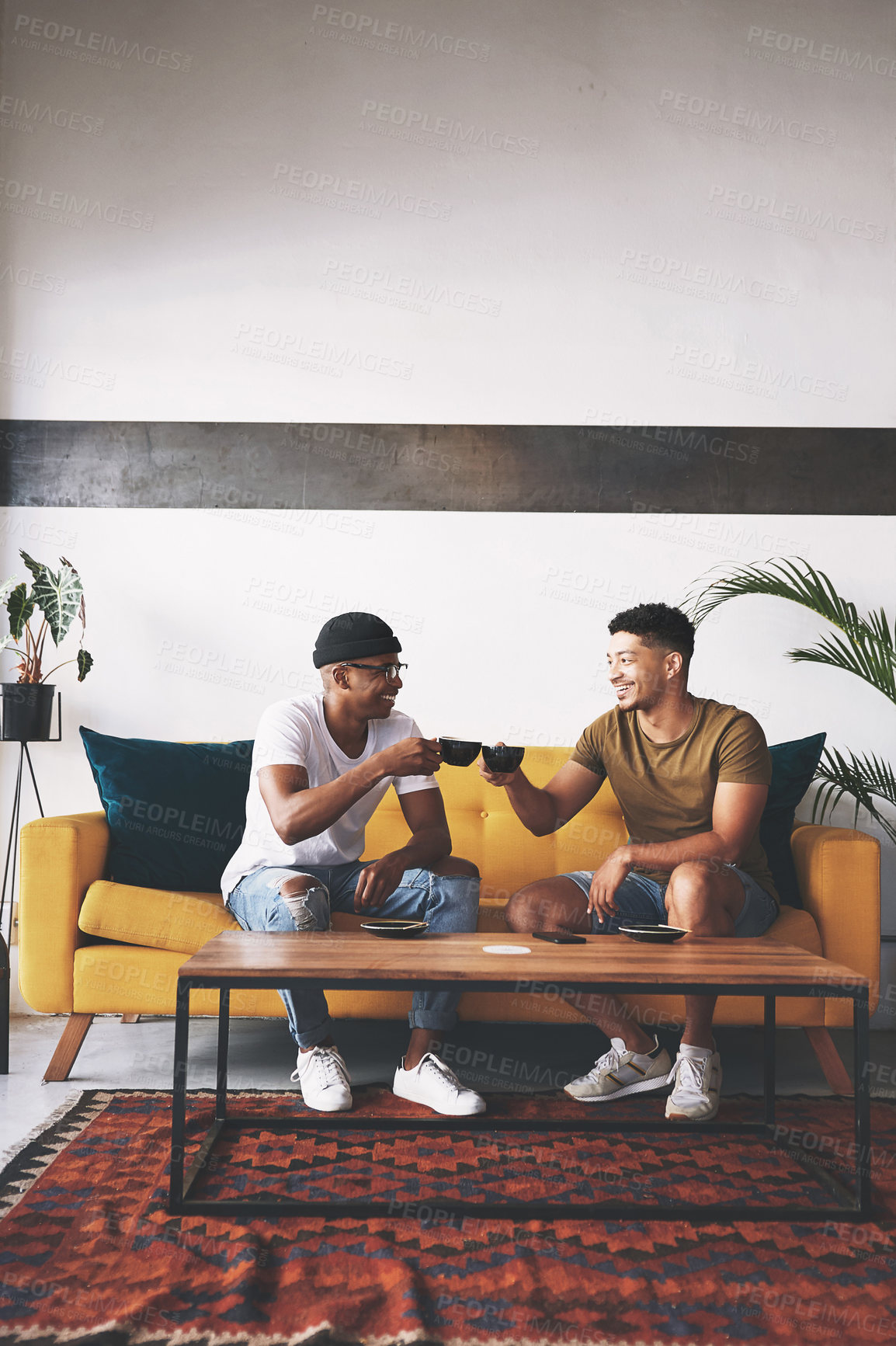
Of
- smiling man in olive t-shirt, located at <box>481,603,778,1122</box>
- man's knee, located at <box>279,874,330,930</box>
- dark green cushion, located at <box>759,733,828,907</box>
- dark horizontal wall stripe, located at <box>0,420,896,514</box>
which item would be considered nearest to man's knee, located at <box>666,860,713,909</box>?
smiling man in olive t-shirt, located at <box>481,603,778,1122</box>

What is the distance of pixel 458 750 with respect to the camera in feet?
6.53

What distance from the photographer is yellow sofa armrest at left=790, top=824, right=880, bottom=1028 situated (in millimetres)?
2496

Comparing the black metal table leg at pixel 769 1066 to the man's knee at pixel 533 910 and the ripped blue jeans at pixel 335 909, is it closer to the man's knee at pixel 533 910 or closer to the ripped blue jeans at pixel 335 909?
the man's knee at pixel 533 910

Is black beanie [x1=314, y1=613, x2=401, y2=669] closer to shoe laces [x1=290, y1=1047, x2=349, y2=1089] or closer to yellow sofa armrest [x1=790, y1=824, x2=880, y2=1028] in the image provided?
shoe laces [x1=290, y1=1047, x2=349, y2=1089]

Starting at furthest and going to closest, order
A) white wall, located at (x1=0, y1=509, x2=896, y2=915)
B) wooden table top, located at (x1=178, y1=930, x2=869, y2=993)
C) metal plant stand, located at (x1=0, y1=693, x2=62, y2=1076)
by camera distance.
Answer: white wall, located at (x1=0, y1=509, x2=896, y2=915) → metal plant stand, located at (x1=0, y1=693, x2=62, y2=1076) → wooden table top, located at (x1=178, y1=930, x2=869, y2=993)

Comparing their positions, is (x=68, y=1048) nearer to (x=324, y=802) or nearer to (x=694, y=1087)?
(x=324, y=802)

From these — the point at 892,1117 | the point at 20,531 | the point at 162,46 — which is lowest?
the point at 892,1117

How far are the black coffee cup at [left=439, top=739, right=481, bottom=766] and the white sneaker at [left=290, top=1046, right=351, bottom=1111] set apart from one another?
0.72 meters

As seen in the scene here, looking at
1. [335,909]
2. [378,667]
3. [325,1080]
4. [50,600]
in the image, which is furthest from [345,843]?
[50,600]

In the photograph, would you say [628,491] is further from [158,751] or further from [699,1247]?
[699,1247]

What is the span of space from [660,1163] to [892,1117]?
627mm

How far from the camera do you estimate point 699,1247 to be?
1.59m

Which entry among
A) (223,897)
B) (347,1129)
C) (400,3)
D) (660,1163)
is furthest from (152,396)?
(660,1163)

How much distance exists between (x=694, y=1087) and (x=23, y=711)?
2156 mm
